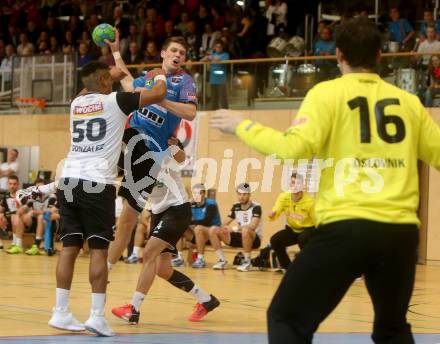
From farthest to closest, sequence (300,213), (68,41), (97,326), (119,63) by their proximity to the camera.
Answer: (68,41) < (300,213) < (119,63) < (97,326)

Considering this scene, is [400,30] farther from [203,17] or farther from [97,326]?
[97,326]

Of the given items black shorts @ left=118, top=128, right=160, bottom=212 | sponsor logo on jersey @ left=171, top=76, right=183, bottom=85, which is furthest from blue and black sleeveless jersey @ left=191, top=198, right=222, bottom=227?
sponsor logo on jersey @ left=171, top=76, right=183, bottom=85

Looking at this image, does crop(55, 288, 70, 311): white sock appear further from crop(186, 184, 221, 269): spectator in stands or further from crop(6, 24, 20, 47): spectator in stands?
crop(6, 24, 20, 47): spectator in stands

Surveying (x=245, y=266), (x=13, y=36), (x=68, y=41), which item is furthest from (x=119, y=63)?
(x=13, y=36)

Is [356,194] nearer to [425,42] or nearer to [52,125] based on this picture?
[425,42]

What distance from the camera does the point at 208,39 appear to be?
21391 mm

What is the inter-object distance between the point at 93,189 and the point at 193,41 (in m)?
14.5

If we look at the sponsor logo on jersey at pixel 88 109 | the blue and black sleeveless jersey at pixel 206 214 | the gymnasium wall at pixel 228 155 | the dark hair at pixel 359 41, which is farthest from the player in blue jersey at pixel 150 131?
the gymnasium wall at pixel 228 155

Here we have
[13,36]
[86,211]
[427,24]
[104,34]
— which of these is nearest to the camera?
[86,211]

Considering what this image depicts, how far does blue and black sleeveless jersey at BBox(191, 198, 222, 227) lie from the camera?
15789 mm

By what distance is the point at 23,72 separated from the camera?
2164 centimetres

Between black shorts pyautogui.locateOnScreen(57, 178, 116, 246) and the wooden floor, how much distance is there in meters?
0.85

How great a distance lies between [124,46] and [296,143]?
19391 millimetres

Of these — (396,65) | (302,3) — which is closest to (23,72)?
(302,3)
